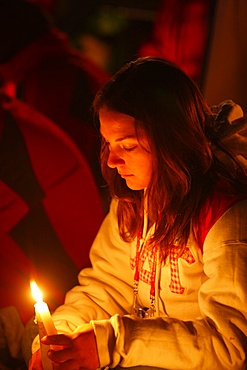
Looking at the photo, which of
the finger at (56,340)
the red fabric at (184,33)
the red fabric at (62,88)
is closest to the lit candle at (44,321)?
the finger at (56,340)

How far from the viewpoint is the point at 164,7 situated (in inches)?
195

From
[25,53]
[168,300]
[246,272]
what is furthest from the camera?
[25,53]

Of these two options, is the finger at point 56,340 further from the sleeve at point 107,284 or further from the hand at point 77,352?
the sleeve at point 107,284

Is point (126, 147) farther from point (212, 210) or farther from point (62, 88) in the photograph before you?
point (62, 88)

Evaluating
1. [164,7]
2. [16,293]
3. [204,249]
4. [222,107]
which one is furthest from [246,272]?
[164,7]

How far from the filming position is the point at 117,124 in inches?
64.7

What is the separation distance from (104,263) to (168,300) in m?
0.32

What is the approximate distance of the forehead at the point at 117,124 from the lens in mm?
1630

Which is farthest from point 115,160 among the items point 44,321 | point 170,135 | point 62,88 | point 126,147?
point 62,88

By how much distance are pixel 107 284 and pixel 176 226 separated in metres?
0.46

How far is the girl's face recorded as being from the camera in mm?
1637

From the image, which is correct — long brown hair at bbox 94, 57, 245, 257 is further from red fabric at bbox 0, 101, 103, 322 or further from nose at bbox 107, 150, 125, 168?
red fabric at bbox 0, 101, 103, 322

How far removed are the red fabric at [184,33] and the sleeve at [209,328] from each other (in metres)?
3.06

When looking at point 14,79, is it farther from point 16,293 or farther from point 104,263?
point 104,263
